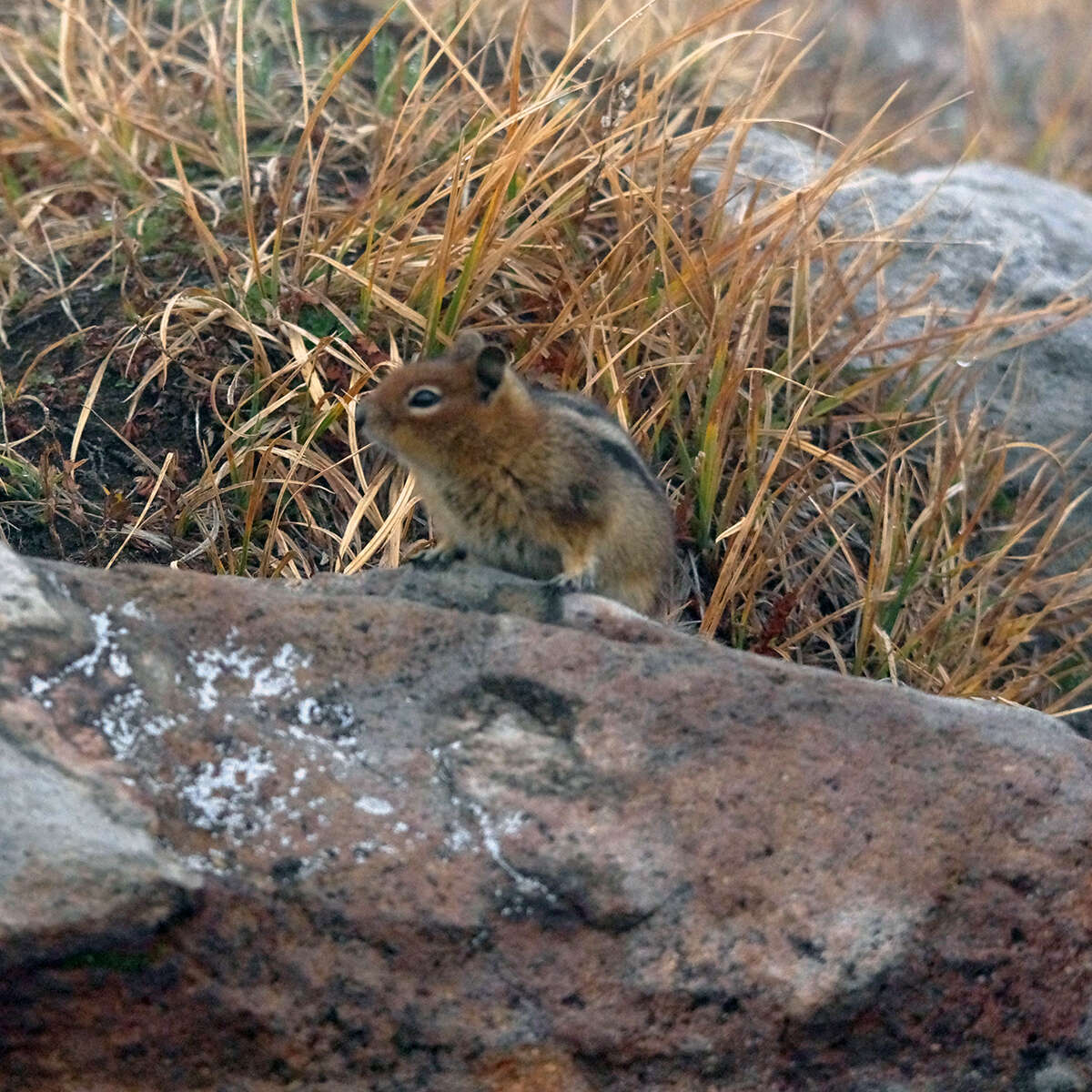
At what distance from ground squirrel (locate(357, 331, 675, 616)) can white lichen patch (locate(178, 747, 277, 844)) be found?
48.3 inches

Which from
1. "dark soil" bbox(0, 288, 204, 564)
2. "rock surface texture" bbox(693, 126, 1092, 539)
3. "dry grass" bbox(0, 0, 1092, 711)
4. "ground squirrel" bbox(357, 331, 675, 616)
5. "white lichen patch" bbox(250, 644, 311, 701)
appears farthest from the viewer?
"rock surface texture" bbox(693, 126, 1092, 539)

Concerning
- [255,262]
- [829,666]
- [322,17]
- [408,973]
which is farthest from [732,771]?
[322,17]

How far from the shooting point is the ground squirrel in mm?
3982

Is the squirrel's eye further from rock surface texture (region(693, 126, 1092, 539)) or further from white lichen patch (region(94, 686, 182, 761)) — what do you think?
rock surface texture (region(693, 126, 1092, 539))

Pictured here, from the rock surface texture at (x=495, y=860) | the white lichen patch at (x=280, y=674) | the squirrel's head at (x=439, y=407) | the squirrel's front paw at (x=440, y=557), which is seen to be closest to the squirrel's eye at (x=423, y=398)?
the squirrel's head at (x=439, y=407)

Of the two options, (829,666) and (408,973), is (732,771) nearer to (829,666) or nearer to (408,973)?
(408,973)

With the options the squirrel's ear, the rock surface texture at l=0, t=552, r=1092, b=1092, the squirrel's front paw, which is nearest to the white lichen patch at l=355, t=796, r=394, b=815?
the rock surface texture at l=0, t=552, r=1092, b=1092

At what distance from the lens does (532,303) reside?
5.56 meters

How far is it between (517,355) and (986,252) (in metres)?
2.43

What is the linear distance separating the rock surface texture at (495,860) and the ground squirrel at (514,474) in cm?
51

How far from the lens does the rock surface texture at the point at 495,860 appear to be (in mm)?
2775

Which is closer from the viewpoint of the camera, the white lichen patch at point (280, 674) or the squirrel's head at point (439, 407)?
the white lichen patch at point (280, 674)

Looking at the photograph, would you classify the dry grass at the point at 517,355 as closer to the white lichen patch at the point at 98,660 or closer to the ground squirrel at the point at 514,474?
the ground squirrel at the point at 514,474

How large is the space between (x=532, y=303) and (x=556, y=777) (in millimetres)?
2788
